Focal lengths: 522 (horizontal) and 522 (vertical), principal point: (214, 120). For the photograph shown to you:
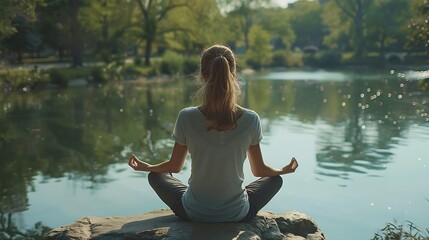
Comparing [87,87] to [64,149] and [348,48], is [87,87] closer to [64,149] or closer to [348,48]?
[64,149]

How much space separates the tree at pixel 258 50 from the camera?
4762 centimetres

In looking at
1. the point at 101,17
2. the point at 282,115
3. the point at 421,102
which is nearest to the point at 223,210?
the point at 282,115

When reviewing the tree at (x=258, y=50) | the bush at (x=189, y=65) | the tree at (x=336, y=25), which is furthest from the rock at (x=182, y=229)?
the tree at (x=336, y=25)

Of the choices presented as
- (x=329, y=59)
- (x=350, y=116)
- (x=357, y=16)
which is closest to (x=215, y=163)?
(x=350, y=116)

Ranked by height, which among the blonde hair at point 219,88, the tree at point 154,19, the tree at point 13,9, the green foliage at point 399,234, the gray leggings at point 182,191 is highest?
the tree at point 154,19

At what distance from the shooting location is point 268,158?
8.77m

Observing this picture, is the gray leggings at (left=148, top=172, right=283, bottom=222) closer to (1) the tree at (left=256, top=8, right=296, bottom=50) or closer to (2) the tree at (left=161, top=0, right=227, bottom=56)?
(2) the tree at (left=161, top=0, right=227, bottom=56)

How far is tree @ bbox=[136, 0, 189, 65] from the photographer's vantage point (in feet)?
119

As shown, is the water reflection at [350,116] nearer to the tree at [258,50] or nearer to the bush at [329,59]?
the tree at [258,50]

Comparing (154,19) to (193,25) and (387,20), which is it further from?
(387,20)

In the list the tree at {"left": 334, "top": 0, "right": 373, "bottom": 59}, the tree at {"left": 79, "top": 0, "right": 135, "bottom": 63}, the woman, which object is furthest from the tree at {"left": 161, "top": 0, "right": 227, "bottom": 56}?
the woman

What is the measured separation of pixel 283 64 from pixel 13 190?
45.1 metres

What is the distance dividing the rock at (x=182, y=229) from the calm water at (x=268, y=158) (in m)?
1.75

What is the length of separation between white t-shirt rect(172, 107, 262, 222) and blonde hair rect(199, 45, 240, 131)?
6 cm
